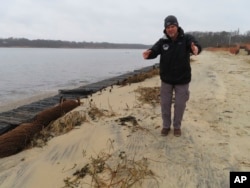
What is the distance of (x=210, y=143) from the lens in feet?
15.0

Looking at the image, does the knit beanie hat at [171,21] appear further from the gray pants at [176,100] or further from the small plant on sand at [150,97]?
the small plant on sand at [150,97]

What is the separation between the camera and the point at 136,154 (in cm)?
423

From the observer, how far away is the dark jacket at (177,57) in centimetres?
457

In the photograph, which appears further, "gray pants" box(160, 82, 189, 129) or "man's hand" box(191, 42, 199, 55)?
"gray pants" box(160, 82, 189, 129)

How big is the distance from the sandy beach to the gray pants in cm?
27

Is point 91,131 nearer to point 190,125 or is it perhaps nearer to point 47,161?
point 47,161

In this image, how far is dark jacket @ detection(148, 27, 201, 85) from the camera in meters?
4.57

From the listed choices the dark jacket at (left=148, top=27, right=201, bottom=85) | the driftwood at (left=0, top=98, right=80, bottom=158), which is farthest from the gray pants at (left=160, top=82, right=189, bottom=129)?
the driftwood at (left=0, top=98, right=80, bottom=158)

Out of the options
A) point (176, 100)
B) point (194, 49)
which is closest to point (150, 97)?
point (176, 100)

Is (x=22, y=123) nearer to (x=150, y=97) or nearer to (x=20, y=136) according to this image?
(x=20, y=136)

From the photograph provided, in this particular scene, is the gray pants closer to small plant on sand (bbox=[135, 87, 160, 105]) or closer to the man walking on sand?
the man walking on sand

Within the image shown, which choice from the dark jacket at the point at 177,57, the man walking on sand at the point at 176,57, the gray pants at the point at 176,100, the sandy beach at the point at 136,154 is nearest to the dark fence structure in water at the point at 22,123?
the sandy beach at the point at 136,154

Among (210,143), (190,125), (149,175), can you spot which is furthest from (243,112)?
(149,175)

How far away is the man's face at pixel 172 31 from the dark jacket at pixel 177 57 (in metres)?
0.07
